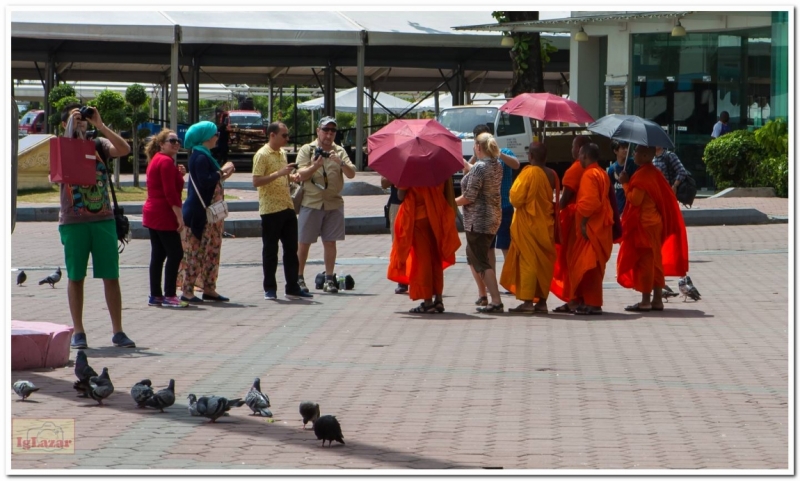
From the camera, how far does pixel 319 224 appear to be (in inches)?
504

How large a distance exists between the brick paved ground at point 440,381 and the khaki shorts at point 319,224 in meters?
0.63

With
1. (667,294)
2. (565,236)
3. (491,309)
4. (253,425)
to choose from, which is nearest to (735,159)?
(667,294)

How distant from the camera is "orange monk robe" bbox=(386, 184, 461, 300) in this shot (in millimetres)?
11336

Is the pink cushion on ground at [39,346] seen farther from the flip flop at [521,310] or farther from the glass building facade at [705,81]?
the glass building facade at [705,81]

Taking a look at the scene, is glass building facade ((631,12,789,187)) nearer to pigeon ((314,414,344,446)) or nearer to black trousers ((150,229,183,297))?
black trousers ((150,229,183,297))

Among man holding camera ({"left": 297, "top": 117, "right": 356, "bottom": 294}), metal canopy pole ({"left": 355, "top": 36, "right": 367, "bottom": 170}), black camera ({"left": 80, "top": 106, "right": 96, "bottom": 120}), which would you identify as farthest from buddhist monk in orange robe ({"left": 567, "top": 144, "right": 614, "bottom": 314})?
metal canopy pole ({"left": 355, "top": 36, "right": 367, "bottom": 170})

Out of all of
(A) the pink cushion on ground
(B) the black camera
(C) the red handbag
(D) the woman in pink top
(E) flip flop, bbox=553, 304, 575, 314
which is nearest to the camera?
(A) the pink cushion on ground

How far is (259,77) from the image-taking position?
147ft

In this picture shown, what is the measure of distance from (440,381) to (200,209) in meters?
4.42

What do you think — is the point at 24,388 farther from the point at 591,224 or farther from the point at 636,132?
the point at 636,132

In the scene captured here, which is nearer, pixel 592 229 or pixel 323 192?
pixel 592 229

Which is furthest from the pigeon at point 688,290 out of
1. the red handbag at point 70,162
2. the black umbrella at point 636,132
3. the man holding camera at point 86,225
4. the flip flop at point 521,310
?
the red handbag at point 70,162

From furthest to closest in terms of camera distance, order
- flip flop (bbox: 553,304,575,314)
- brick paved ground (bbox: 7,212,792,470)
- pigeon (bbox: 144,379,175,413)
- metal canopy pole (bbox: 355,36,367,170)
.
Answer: metal canopy pole (bbox: 355,36,367,170), flip flop (bbox: 553,304,575,314), pigeon (bbox: 144,379,175,413), brick paved ground (bbox: 7,212,792,470)

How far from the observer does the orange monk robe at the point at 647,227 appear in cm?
1145
